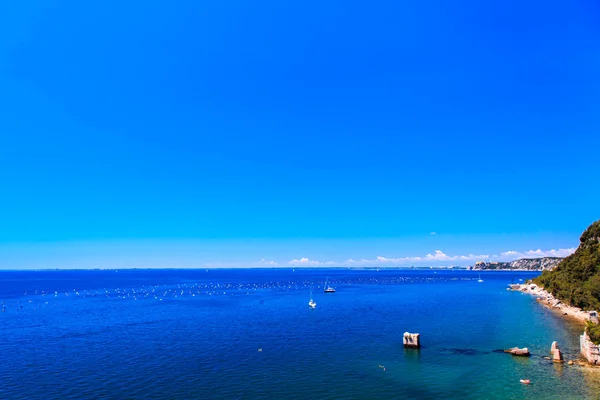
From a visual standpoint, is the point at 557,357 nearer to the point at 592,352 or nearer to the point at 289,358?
the point at 592,352

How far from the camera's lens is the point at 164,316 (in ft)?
321

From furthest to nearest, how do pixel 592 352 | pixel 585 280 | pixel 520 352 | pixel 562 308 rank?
1. pixel 562 308
2. pixel 585 280
3. pixel 520 352
4. pixel 592 352

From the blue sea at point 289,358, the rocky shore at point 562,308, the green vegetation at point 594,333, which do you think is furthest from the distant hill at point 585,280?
the green vegetation at point 594,333

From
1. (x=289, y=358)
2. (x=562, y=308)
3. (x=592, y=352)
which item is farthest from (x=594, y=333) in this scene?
(x=562, y=308)

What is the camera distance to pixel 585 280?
91562 millimetres

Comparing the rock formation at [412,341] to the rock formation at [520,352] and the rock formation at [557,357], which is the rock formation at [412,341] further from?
the rock formation at [557,357]

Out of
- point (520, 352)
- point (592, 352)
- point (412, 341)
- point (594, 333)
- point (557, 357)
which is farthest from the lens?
point (412, 341)

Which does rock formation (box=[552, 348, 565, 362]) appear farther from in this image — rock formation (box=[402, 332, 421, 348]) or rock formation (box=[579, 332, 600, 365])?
rock formation (box=[402, 332, 421, 348])

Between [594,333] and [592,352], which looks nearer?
[592,352]

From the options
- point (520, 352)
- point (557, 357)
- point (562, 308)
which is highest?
point (557, 357)

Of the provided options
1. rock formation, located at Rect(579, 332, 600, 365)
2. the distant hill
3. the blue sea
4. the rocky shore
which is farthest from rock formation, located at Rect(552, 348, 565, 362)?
the distant hill

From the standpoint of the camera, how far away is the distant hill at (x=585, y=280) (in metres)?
80.3

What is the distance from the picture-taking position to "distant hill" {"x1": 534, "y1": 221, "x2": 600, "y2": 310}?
80.3 m

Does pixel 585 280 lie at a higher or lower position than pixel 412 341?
higher
